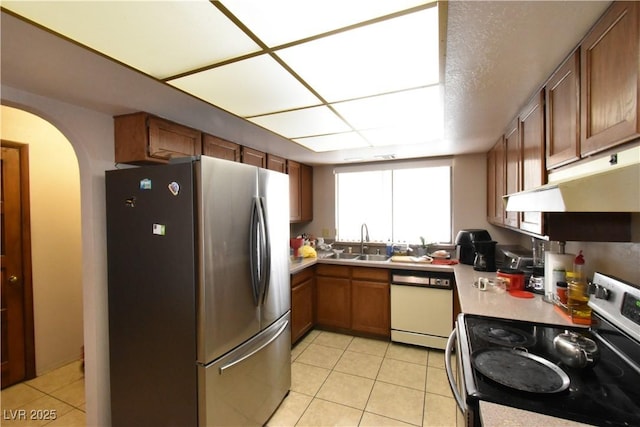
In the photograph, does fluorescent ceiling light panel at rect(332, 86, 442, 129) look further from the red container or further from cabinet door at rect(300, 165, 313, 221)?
cabinet door at rect(300, 165, 313, 221)

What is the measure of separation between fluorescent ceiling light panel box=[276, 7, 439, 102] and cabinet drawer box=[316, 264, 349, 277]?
7.16 ft

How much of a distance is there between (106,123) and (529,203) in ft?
8.19

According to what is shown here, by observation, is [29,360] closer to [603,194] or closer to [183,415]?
[183,415]

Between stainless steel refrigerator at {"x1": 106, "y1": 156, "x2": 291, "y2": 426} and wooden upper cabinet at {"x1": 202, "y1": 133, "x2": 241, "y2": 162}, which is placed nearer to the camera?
stainless steel refrigerator at {"x1": 106, "y1": 156, "x2": 291, "y2": 426}

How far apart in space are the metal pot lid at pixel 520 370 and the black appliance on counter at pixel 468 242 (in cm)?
196

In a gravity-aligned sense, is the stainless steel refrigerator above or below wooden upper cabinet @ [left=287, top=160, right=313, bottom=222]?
below

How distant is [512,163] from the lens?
208cm

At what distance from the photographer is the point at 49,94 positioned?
5.21ft

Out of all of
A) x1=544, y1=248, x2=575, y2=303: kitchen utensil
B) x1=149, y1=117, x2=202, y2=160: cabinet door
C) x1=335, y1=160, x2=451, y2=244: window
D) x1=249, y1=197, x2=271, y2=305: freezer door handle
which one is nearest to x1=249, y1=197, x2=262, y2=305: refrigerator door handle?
x1=249, y1=197, x2=271, y2=305: freezer door handle

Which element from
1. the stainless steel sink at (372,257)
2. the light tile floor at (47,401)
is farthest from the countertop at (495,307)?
the light tile floor at (47,401)

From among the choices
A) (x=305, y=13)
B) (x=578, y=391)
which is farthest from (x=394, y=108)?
(x=578, y=391)

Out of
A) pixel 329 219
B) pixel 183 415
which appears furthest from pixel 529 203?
pixel 329 219

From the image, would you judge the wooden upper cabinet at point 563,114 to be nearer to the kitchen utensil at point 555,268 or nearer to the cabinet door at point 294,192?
the kitchen utensil at point 555,268

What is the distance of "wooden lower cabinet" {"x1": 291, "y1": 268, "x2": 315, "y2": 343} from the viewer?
296 centimetres
